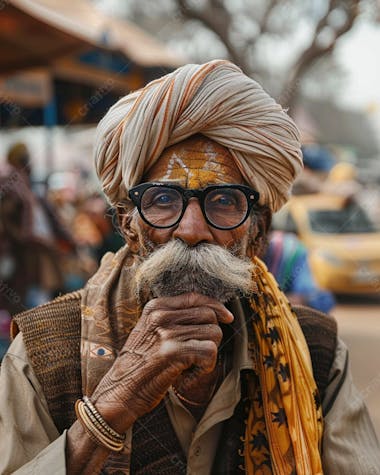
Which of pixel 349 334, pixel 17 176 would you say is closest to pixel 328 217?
pixel 349 334

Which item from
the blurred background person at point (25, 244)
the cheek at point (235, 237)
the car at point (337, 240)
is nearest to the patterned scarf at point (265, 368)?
the cheek at point (235, 237)

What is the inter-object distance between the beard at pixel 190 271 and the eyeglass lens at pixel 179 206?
0.08 m

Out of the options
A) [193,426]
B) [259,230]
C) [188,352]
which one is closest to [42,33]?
[259,230]

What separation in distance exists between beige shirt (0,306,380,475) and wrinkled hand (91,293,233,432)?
0.17m

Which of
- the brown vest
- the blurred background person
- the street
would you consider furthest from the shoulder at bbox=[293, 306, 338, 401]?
the blurred background person

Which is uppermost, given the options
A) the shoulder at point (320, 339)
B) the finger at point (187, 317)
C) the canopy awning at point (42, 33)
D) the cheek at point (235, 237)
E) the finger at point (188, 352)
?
the canopy awning at point (42, 33)

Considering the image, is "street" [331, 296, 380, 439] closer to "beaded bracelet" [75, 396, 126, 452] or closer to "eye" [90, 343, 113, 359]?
"eye" [90, 343, 113, 359]

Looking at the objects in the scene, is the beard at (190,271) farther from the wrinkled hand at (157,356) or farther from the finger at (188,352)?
the finger at (188,352)

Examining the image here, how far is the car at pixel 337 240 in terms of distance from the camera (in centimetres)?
1207

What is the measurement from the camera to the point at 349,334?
9664 mm

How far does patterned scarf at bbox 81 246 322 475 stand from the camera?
6.24 ft

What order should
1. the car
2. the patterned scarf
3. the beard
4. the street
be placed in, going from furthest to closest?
the car
the street
the patterned scarf
the beard

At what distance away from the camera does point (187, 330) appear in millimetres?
1710

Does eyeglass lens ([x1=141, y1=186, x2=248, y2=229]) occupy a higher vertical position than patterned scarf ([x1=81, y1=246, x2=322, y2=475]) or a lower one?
higher
